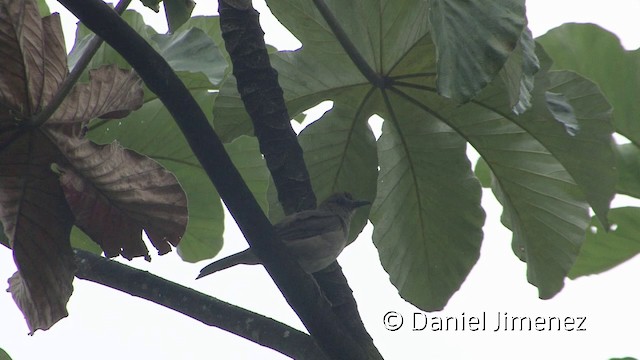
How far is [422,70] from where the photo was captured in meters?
3.02

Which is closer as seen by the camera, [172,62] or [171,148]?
[172,62]

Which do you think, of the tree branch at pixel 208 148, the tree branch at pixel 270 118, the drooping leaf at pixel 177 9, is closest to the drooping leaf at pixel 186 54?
the drooping leaf at pixel 177 9

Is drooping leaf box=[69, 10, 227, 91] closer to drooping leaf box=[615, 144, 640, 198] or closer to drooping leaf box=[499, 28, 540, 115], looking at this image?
drooping leaf box=[499, 28, 540, 115]

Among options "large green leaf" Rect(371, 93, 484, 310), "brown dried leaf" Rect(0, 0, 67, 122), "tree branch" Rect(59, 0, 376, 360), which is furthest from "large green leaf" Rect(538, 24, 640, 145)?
"brown dried leaf" Rect(0, 0, 67, 122)

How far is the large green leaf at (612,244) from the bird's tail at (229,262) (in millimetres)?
1441

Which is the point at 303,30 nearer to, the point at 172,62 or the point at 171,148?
the point at 172,62

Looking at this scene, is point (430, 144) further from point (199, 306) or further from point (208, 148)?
point (208, 148)

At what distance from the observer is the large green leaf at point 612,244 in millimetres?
3559

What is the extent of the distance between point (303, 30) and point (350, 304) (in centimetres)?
106

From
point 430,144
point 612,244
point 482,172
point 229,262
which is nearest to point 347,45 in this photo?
point 430,144

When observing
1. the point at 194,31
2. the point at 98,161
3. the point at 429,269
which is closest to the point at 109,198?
the point at 98,161

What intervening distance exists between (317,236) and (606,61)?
53.7 inches

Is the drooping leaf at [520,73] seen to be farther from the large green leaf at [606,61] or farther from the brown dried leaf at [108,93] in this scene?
the large green leaf at [606,61]

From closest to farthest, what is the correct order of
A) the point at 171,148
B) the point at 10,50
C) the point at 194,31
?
the point at 10,50, the point at 194,31, the point at 171,148
